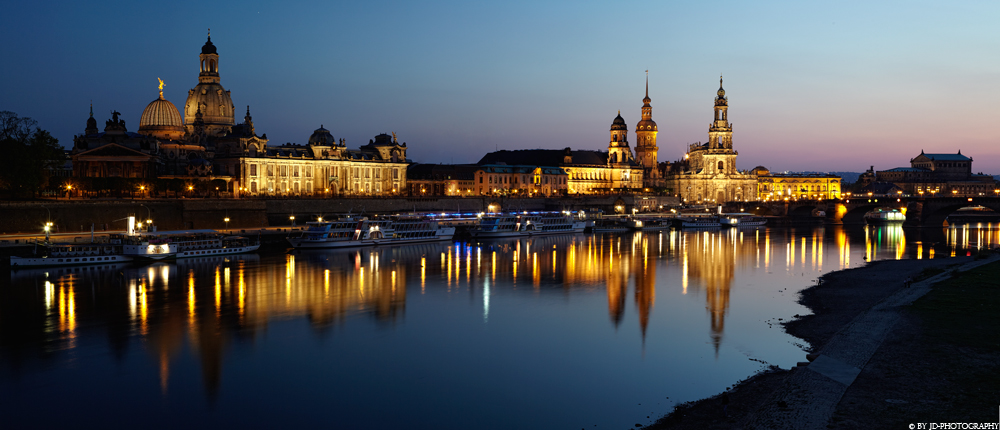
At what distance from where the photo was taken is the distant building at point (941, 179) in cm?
18238

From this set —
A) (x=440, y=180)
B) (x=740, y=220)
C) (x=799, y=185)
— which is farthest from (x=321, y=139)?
(x=799, y=185)

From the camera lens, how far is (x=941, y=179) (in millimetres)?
190125

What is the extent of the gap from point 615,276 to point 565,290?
727 centimetres

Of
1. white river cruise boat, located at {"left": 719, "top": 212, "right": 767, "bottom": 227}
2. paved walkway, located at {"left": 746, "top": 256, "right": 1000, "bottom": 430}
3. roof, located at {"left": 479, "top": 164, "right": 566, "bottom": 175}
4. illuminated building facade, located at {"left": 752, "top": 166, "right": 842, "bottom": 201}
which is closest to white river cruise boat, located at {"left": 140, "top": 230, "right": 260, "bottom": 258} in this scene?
paved walkway, located at {"left": 746, "top": 256, "right": 1000, "bottom": 430}

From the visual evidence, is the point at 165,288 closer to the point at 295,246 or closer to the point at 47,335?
the point at 47,335

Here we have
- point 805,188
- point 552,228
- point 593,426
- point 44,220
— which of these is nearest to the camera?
point 593,426

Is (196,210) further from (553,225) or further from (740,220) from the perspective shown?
(740,220)

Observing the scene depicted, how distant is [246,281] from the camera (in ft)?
143

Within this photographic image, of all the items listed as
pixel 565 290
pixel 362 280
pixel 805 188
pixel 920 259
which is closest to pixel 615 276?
pixel 565 290

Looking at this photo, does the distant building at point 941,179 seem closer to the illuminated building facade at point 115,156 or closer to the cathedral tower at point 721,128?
the cathedral tower at point 721,128

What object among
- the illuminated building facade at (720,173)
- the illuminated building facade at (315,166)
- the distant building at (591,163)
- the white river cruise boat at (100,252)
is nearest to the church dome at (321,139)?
the illuminated building facade at (315,166)

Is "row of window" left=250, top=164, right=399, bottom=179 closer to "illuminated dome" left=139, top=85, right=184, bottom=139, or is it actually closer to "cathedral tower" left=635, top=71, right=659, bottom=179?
"illuminated dome" left=139, top=85, right=184, bottom=139

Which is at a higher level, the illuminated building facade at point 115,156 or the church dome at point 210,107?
the church dome at point 210,107

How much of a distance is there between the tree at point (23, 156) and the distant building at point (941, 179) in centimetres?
17533
